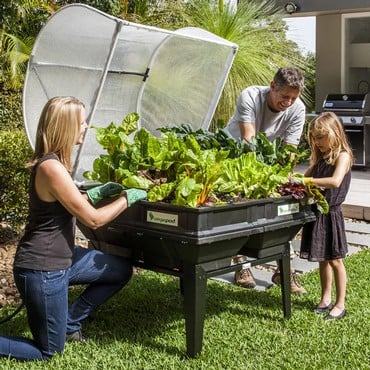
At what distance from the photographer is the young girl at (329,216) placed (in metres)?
4.32

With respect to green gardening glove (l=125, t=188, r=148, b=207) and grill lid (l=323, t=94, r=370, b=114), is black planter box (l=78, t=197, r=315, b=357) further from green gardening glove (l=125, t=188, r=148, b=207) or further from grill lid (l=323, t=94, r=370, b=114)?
grill lid (l=323, t=94, r=370, b=114)

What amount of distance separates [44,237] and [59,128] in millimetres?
581

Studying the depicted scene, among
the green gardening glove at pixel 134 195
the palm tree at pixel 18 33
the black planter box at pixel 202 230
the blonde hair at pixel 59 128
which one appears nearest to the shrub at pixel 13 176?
the black planter box at pixel 202 230

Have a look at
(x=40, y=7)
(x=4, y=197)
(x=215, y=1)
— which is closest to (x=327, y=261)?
(x=4, y=197)

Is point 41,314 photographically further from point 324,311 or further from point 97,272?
point 324,311

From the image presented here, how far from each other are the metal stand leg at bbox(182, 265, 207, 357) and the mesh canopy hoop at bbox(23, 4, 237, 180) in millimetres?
1762

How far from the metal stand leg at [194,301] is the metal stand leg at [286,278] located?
31.8 inches

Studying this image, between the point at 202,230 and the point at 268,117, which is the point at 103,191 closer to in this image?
the point at 202,230

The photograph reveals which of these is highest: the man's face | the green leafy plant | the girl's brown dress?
the man's face

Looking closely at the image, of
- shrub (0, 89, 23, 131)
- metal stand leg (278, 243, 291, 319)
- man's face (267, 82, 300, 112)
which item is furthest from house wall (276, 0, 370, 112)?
metal stand leg (278, 243, 291, 319)

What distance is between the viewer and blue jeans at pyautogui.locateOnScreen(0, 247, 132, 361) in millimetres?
3439

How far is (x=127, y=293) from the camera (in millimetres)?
4957

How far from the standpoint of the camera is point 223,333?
4.07 metres

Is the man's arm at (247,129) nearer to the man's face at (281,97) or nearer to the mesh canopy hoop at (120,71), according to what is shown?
the man's face at (281,97)
